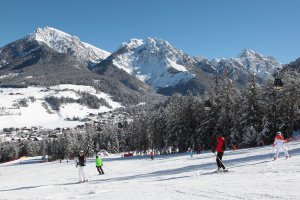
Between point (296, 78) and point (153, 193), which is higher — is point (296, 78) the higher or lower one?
the higher one

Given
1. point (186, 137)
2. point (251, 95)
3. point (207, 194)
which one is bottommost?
point (207, 194)

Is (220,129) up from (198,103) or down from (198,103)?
down

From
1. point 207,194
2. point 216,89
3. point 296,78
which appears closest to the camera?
point 207,194

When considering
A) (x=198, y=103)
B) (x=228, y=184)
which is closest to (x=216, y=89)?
(x=198, y=103)

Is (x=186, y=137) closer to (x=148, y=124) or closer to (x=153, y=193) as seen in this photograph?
(x=148, y=124)

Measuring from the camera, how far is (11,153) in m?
172

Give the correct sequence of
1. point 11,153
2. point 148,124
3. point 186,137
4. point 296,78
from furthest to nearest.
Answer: point 11,153 < point 148,124 < point 186,137 < point 296,78

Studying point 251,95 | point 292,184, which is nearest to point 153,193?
point 292,184

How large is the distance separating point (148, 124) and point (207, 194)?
255 feet

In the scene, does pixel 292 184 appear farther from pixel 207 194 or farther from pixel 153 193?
pixel 153 193

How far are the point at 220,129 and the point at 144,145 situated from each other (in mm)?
39101

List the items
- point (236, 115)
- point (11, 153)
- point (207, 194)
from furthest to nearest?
point (11, 153) → point (236, 115) → point (207, 194)

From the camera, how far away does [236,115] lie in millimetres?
62125

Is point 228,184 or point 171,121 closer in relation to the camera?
point 228,184
